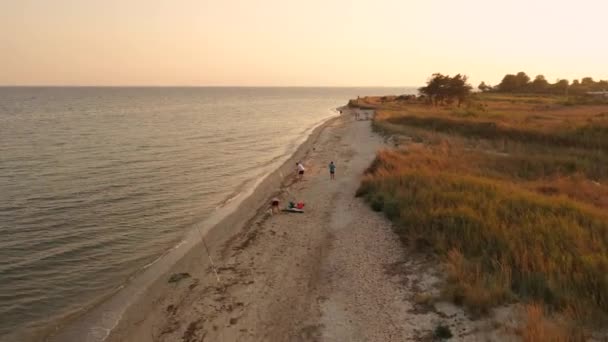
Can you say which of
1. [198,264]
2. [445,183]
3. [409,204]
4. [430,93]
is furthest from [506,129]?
[430,93]

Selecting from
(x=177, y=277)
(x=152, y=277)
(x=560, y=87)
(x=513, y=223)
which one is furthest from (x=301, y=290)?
(x=560, y=87)

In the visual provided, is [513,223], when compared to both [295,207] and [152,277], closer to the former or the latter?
[295,207]

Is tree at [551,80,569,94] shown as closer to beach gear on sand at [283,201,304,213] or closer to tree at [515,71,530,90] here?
tree at [515,71,530,90]

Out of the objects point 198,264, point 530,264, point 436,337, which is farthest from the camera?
point 198,264

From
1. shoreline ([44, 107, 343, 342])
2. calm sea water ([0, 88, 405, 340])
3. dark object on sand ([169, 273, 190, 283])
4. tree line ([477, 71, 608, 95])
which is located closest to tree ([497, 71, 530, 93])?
tree line ([477, 71, 608, 95])

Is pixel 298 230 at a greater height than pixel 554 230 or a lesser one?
lesser

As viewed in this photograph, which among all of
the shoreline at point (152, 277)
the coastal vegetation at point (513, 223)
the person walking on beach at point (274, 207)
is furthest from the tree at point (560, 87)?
the person walking on beach at point (274, 207)

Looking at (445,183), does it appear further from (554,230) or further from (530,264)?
(530,264)
